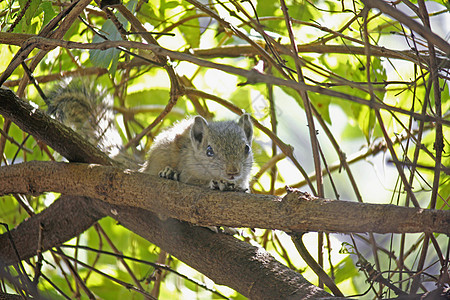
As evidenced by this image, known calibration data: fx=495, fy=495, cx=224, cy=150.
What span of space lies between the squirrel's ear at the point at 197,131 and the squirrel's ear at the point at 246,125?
0.22 metres

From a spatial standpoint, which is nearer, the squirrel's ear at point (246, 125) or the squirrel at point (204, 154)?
the squirrel at point (204, 154)

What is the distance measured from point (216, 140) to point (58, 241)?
0.86 meters

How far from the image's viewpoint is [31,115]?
1.84m

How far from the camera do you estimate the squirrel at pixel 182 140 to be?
2365 mm

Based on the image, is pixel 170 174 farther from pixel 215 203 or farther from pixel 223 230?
pixel 215 203

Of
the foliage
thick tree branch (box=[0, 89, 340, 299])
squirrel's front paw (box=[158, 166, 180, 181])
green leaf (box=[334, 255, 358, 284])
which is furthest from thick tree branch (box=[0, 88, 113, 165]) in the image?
green leaf (box=[334, 255, 358, 284])

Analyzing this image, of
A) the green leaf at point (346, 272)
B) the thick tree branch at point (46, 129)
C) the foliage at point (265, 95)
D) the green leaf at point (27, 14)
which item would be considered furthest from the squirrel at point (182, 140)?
the green leaf at point (27, 14)

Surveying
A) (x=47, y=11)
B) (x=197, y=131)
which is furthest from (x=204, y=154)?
(x=47, y=11)

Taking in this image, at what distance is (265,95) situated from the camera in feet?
8.95

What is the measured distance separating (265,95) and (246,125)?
0.24 meters

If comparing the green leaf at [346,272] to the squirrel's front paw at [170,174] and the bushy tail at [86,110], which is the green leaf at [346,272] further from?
the bushy tail at [86,110]

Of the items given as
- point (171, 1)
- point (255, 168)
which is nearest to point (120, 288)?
point (255, 168)

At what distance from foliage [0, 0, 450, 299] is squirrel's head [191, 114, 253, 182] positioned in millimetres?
139

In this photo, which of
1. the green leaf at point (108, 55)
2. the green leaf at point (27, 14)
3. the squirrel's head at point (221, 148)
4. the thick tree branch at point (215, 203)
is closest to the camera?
the thick tree branch at point (215, 203)
